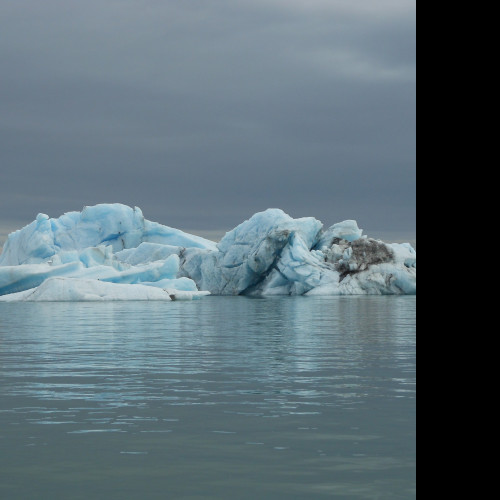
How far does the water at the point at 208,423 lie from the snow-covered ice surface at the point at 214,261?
25.9 m

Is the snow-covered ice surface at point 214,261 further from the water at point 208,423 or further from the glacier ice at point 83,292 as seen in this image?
the water at point 208,423

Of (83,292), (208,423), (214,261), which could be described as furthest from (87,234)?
(208,423)

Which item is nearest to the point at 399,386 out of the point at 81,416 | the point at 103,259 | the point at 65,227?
the point at 81,416

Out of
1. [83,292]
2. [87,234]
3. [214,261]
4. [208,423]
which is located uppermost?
[87,234]

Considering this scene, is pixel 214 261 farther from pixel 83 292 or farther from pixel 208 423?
pixel 208 423

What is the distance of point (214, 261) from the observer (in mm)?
45188

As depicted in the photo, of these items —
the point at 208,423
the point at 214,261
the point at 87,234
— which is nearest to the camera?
the point at 208,423

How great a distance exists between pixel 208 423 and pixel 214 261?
3974 centimetres

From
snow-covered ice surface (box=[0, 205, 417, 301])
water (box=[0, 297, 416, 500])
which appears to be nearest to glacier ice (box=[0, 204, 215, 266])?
snow-covered ice surface (box=[0, 205, 417, 301])

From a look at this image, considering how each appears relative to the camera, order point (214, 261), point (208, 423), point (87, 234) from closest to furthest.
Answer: point (208, 423)
point (214, 261)
point (87, 234)

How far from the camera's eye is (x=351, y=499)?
11.6 ft

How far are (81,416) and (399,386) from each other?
346cm

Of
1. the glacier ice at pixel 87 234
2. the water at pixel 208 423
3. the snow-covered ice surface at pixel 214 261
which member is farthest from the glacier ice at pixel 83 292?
the water at pixel 208 423
